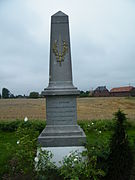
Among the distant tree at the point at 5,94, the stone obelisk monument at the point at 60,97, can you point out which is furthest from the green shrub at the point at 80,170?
the distant tree at the point at 5,94

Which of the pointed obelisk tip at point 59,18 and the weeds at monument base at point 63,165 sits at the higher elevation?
the pointed obelisk tip at point 59,18

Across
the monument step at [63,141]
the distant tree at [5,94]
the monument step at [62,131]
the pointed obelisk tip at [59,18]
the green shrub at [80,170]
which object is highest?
the pointed obelisk tip at [59,18]

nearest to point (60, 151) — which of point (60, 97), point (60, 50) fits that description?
point (60, 97)

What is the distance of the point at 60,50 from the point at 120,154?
10.9ft

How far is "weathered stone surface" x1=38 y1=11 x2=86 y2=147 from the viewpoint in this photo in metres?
5.06

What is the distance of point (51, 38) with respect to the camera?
599 cm

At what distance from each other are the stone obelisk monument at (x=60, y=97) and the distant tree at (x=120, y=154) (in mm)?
1249

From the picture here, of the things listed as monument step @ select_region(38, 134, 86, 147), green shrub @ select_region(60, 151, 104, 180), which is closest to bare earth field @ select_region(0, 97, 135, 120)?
monument step @ select_region(38, 134, 86, 147)

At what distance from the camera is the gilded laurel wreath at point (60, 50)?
593 centimetres

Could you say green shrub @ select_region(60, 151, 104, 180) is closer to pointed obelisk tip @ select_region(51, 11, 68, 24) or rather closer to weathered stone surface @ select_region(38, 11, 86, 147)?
weathered stone surface @ select_region(38, 11, 86, 147)

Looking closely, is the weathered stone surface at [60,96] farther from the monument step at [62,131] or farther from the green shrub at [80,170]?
the green shrub at [80,170]

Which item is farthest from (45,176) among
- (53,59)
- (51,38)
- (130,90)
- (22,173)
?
(130,90)

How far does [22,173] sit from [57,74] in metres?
2.65

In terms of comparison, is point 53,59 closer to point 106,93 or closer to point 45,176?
point 45,176
